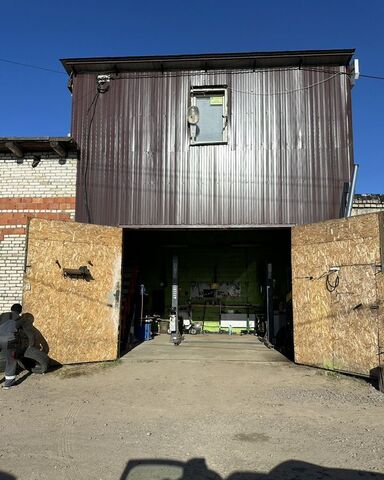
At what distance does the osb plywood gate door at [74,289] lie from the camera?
8.09 meters

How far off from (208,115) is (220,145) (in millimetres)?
877

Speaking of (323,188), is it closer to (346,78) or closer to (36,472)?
(346,78)

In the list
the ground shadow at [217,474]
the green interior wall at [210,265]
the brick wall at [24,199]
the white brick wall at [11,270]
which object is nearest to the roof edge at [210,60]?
the brick wall at [24,199]

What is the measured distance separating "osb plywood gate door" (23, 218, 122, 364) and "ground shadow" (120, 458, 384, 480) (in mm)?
4706

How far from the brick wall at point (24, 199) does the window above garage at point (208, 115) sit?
10.2ft

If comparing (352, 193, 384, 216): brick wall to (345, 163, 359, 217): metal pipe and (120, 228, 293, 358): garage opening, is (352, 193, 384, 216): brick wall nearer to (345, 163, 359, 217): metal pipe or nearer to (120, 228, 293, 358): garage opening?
(120, 228, 293, 358): garage opening

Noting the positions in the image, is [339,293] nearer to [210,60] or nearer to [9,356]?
[9,356]

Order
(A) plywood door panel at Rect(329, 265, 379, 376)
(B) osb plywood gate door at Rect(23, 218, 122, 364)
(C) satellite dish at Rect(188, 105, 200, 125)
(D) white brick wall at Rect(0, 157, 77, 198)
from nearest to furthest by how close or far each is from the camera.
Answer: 1. (A) plywood door panel at Rect(329, 265, 379, 376)
2. (B) osb plywood gate door at Rect(23, 218, 122, 364)
3. (C) satellite dish at Rect(188, 105, 200, 125)
4. (D) white brick wall at Rect(0, 157, 77, 198)

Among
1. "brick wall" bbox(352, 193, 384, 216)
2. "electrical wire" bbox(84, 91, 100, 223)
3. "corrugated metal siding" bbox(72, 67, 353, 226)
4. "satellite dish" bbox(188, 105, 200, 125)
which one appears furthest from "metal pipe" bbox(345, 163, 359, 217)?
"electrical wire" bbox(84, 91, 100, 223)

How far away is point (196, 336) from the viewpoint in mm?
13414

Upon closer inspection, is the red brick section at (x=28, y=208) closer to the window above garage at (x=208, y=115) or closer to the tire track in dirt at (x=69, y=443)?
the window above garage at (x=208, y=115)

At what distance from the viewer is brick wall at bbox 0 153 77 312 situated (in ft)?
31.9

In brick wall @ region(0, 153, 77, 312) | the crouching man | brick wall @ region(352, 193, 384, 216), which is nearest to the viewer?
the crouching man

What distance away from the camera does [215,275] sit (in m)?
14.7
